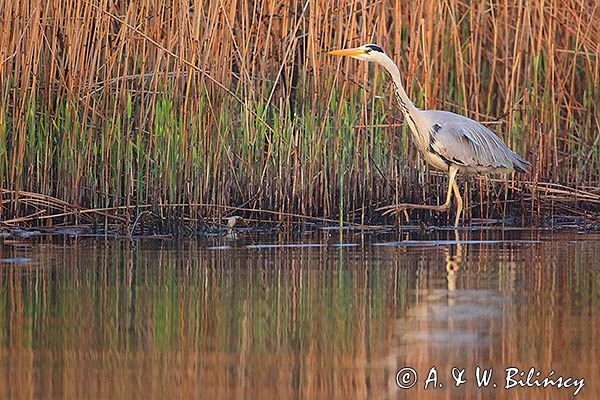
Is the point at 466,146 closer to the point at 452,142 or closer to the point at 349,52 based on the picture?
the point at 452,142

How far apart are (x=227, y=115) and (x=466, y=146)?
5.69 feet

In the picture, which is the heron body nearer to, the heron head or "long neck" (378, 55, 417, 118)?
"long neck" (378, 55, 417, 118)

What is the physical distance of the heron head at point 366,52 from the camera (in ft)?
26.6

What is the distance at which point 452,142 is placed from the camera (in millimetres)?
8414

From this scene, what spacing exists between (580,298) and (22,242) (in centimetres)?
350

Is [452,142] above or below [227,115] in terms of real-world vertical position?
below

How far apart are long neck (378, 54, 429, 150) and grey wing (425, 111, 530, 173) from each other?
8 centimetres

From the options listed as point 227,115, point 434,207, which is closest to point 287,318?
point 227,115

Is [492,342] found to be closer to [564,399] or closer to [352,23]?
[564,399]

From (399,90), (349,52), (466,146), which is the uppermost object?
(349,52)

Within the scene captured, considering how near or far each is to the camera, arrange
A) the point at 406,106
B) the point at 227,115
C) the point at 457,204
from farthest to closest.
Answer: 1. the point at 457,204
2. the point at 406,106
3. the point at 227,115

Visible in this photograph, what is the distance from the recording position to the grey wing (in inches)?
330

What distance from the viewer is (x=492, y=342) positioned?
4.02 m

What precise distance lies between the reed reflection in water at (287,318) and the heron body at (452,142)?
Answer: 153 cm
